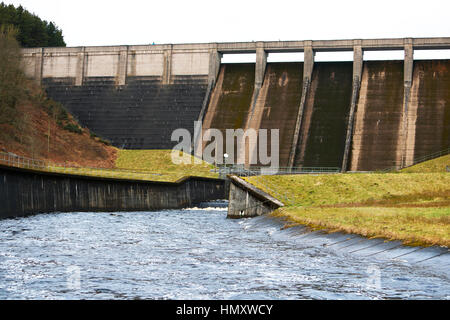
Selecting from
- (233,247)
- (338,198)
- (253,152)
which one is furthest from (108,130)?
(233,247)

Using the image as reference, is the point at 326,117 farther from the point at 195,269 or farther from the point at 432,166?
the point at 195,269

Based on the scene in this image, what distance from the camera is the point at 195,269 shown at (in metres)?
18.6

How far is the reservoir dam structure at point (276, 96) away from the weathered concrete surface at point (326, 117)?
4.9 inches

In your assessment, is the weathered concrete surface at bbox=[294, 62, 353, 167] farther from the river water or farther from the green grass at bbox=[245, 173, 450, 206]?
the river water

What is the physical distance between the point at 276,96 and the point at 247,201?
1563 inches

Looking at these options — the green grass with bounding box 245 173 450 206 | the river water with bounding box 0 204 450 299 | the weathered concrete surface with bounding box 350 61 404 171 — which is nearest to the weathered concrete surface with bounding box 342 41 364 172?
the weathered concrete surface with bounding box 350 61 404 171

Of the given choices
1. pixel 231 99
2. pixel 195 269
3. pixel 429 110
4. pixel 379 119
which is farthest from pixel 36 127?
pixel 195 269

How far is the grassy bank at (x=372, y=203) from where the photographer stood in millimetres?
23641

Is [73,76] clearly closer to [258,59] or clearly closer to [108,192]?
[258,59]

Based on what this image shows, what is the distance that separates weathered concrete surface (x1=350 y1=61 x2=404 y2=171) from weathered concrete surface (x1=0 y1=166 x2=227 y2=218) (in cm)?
1824

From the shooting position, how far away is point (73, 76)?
299 ft

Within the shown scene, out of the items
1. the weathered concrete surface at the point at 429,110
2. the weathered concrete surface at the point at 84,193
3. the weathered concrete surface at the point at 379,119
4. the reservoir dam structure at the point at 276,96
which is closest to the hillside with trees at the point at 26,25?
the reservoir dam structure at the point at 276,96

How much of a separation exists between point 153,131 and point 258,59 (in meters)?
16.4

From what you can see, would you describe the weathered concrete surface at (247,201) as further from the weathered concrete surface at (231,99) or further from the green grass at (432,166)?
the weathered concrete surface at (231,99)
